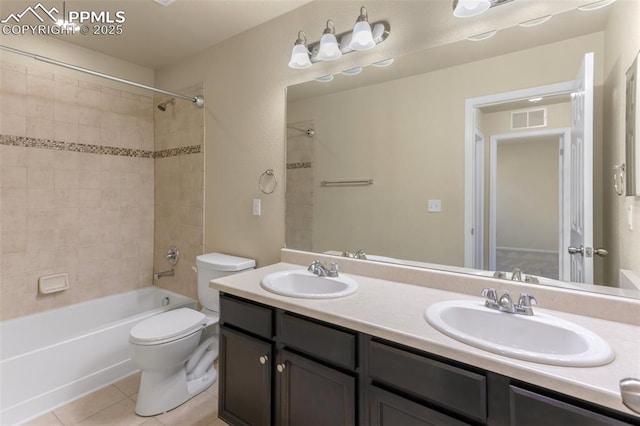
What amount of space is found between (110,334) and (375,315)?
198 cm

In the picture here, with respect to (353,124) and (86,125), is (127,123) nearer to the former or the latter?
(86,125)

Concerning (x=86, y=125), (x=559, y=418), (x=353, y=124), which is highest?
(x=86, y=125)

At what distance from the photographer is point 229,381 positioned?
5.15 feet

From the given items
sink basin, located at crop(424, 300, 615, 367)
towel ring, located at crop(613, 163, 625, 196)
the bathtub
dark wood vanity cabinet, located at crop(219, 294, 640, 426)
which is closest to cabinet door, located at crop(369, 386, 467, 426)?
dark wood vanity cabinet, located at crop(219, 294, 640, 426)

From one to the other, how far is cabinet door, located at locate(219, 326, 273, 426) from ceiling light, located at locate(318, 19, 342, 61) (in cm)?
155

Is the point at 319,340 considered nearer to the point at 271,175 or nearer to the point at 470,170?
the point at 470,170

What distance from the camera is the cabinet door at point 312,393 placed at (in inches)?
44.9

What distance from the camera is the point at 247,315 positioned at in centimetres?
146

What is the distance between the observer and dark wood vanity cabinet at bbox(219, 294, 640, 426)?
814 mm

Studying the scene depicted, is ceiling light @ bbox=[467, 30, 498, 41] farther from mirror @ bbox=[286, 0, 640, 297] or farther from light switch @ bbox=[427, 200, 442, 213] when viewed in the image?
light switch @ bbox=[427, 200, 442, 213]

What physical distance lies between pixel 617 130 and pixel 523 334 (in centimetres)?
83

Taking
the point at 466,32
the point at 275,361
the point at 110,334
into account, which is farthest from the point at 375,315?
the point at 110,334

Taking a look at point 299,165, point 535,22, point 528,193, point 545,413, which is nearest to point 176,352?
point 299,165

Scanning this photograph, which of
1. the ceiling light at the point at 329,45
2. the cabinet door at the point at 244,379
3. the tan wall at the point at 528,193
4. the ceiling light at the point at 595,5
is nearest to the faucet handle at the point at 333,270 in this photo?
the cabinet door at the point at 244,379
